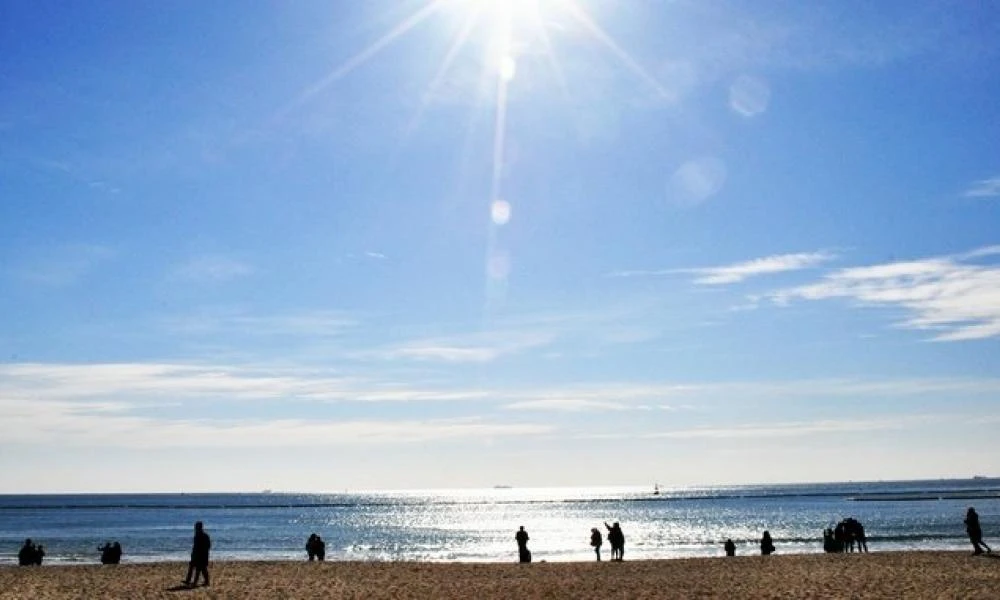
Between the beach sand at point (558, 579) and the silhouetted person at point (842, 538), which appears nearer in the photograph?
the beach sand at point (558, 579)

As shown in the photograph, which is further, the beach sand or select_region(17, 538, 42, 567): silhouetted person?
select_region(17, 538, 42, 567): silhouetted person

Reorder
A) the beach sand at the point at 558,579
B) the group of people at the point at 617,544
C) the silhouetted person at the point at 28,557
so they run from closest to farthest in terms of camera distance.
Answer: the beach sand at the point at 558,579 < the group of people at the point at 617,544 < the silhouetted person at the point at 28,557

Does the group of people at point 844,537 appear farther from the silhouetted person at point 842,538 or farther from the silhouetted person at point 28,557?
the silhouetted person at point 28,557

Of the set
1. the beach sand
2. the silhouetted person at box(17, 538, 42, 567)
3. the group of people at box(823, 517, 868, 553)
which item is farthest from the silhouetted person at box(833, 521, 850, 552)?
the silhouetted person at box(17, 538, 42, 567)

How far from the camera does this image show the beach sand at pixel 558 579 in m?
22.7

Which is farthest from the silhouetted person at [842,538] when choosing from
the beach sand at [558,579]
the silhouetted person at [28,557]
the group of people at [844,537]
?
the silhouetted person at [28,557]

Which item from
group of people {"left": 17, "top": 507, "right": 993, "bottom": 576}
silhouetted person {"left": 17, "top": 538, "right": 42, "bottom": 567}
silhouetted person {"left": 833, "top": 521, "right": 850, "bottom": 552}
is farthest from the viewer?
silhouetted person {"left": 833, "top": 521, "right": 850, "bottom": 552}

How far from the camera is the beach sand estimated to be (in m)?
22.7

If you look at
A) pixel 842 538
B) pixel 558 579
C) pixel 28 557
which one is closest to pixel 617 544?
pixel 558 579

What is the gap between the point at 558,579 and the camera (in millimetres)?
26875

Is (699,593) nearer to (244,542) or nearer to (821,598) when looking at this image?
(821,598)

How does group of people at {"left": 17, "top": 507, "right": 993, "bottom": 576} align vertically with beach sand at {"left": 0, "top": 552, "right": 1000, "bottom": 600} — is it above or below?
above

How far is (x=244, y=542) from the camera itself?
7744 cm

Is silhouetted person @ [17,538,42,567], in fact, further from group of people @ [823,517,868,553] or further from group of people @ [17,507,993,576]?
group of people @ [823,517,868,553]
